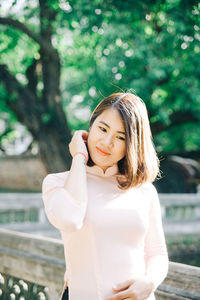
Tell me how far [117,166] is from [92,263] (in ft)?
1.52

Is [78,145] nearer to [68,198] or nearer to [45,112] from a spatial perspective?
[68,198]

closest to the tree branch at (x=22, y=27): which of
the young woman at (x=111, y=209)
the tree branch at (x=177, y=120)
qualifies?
the tree branch at (x=177, y=120)

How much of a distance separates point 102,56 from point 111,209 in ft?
19.6

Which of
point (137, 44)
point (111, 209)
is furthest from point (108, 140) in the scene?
point (137, 44)

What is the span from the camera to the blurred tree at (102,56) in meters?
6.18

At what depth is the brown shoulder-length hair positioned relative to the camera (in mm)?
1817

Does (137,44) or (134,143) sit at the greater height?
(134,143)

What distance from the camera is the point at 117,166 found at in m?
1.93

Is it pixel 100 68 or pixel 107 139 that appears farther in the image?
pixel 100 68

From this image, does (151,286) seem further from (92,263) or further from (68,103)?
(68,103)

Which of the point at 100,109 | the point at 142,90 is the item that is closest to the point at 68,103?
the point at 142,90

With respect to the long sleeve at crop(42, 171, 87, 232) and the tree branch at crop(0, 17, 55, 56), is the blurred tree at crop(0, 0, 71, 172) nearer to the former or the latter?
the tree branch at crop(0, 17, 55, 56)

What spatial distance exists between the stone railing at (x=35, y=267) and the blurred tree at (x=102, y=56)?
280 centimetres

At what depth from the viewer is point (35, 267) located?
2.92 meters
